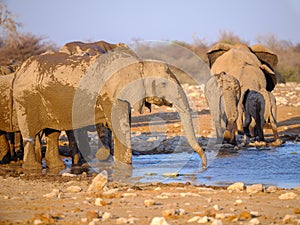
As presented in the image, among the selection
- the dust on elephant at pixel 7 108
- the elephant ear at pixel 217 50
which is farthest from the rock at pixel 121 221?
the elephant ear at pixel 217 50

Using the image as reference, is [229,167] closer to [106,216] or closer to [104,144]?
[104,144]

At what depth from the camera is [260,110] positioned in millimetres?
13797

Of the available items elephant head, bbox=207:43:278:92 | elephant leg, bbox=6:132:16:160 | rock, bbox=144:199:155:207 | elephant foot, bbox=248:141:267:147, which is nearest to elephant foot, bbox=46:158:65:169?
elephant leg, bbox=6:132:16:160

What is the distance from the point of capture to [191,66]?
39.1m

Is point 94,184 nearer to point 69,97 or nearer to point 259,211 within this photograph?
point 259,211

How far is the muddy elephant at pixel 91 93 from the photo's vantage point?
9203 mm

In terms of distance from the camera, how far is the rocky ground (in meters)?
5.39

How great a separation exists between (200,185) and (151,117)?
1111 centimetres

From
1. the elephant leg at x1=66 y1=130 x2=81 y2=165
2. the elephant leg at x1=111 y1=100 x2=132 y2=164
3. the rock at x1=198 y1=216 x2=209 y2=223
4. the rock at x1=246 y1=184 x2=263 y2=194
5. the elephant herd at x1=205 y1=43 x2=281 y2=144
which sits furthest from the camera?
the elephant herd at x1=205 y1=43 x2=281 y2=144

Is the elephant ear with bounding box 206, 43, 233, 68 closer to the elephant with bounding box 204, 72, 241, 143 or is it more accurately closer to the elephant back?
the elephant with bounding box 204, 72, 241, 143

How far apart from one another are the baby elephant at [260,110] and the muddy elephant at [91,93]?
165 inches

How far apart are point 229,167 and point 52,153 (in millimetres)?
2826

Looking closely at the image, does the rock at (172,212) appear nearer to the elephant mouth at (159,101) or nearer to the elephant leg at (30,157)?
the elephant mouth at (159,101)

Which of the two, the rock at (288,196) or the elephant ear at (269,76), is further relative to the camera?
the elephant ear at (269,76)
